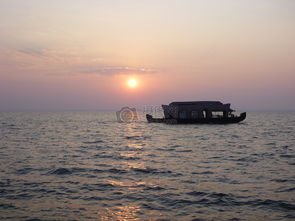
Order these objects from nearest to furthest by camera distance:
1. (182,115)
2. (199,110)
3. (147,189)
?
(147,189) < (199,110) < (182,115)

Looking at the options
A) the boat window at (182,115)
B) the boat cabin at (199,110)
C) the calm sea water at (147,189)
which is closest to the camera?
the calm sea water at (147,189)

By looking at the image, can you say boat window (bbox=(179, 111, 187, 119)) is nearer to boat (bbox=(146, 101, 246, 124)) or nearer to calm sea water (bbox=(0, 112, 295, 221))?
boat (bbox=(146, 101, 246, 124))

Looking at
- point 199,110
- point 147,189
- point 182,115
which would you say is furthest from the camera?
point 182,115

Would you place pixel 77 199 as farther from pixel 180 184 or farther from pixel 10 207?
pixel 180 184

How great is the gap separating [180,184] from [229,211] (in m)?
3.90

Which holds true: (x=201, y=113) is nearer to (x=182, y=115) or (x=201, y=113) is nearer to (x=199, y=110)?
(x=199, y=110)

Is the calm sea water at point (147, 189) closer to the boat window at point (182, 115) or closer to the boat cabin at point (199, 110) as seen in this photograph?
the boat cabin at point (199, 110)

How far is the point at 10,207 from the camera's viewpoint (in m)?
10.9

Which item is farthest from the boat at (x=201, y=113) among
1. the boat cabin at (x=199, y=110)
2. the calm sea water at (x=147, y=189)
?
the calm sea water at (x=147, y=189)

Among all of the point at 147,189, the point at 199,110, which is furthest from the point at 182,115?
the point at 147,189

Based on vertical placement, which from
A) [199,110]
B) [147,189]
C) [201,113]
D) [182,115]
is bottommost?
[147,189]

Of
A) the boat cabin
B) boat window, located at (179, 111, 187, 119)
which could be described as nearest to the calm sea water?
the boat cabin

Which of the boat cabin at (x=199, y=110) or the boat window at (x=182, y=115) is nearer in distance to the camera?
the boat cabin at (x=199, y=110)

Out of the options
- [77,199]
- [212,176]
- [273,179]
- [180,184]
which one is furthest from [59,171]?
[273,179]
